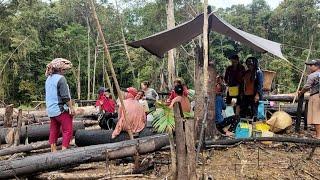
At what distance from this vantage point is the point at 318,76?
748 centimetres

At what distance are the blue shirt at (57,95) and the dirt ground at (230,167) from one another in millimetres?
881

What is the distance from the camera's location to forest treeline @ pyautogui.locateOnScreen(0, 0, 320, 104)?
2612 centimetres

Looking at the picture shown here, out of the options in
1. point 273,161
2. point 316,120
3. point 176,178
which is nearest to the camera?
point 176,178

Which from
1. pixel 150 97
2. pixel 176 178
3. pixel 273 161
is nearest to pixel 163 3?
pixel 150 97

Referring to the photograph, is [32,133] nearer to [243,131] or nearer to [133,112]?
[133,112]

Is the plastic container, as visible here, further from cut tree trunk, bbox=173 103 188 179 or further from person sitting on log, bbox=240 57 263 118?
cut tree trunk, bbox=173 103 188 179

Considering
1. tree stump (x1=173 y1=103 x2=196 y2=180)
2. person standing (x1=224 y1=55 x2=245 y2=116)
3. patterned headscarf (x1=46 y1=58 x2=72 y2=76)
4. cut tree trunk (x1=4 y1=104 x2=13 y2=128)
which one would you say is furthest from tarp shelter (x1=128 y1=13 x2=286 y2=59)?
tree stump (x1=173 y1=103 x2=196 y2=180)

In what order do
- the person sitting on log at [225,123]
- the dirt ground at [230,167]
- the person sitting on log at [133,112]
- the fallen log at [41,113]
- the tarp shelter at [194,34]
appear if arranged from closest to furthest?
the dirt ground at [230,167], the person sitting on log at [133,112], the tarp shelter at [194,34], the person sitting on log at [225,123], the fallen log at [41,113]

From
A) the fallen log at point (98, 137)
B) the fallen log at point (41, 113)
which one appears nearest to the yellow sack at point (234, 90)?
the fallen log at point (98, 137)

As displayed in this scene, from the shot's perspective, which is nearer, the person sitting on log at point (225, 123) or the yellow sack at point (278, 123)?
the person sitting on log at point (225, 123)

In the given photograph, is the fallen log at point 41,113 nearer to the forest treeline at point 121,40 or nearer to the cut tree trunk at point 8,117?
the cut tree trunk at point 8,117

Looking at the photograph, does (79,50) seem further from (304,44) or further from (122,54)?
(304,44)

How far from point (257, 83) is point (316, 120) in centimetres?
129

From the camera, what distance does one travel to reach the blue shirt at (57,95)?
5734mm
